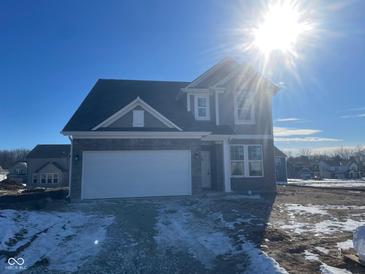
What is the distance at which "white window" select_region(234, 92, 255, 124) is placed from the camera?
53.0 feet

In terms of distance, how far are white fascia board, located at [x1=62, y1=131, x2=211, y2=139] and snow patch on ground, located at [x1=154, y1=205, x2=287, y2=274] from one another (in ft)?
16.2

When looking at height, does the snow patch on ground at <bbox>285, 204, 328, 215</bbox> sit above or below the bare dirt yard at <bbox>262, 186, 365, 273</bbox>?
above

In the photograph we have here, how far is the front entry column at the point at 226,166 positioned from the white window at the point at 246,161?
42cm

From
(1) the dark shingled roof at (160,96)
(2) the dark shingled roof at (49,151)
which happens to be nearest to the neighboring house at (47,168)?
(2) the dark shingled roof at (49,151)

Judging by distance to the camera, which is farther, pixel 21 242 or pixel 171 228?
pixel 171 228

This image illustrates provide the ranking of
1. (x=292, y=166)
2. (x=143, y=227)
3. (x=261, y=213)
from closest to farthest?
(x=143, y=227) < (x=261, y=213) < (x=292, y=166)

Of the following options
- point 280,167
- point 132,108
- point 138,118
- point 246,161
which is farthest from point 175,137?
point 280,167

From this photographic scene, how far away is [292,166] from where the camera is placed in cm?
5838

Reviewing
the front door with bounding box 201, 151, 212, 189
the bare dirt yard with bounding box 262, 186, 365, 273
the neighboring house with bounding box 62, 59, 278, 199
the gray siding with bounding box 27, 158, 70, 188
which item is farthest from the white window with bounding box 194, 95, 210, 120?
the gray siding with bounding box 27, 158, 70, 188

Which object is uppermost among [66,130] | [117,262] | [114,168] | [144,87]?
[144,87]

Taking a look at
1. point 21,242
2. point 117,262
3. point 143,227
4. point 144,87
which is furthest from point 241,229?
point 144,87

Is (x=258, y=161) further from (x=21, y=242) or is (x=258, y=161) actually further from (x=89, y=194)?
(x=21, y=242)

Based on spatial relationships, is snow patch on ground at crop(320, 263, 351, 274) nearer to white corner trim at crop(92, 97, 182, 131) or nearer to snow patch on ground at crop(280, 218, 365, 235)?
snow patch on ground at crop(280, 218, 365, 235)

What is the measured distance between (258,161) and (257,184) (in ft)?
4.23
